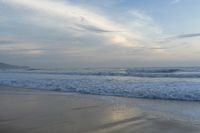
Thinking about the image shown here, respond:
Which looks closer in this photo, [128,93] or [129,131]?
[129,131]

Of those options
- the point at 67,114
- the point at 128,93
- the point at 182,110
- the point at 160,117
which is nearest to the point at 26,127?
the point at 67,114

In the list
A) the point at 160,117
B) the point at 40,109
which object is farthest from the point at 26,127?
the point at 160,117

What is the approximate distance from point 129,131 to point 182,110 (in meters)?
3.58

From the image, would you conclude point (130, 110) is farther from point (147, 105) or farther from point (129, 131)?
point (129, 131)

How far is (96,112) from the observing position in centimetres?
972

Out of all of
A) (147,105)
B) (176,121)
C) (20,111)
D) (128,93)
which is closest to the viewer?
(176,121)

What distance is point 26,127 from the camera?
7.24 meters

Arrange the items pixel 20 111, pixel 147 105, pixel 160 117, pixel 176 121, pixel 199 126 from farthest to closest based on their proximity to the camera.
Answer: pixel 147 105, pixel 20 111, pixel 160 117, pixel 176 121, pixel 199 126

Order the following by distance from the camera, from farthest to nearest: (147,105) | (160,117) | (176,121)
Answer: (147,105), (160,117), (176,121)

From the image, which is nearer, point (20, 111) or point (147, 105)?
point (20, 111)

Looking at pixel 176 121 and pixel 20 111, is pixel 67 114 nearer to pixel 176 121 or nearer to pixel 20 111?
pixel 20 111

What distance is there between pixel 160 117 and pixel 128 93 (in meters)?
6.04

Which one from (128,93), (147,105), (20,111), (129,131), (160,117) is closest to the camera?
(129,131)

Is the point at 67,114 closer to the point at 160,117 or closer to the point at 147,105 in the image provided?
the point at 160,117
